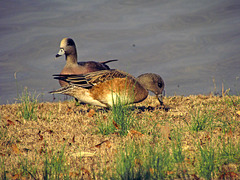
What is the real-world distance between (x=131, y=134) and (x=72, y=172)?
1.74m

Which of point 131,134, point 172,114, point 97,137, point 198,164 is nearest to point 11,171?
point 97,137

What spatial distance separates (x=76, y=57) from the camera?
10273 millimetres

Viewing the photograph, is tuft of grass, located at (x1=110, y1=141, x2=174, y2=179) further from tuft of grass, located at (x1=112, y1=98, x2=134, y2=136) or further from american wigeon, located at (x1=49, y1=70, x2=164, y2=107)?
american wigeon, located at (x1=49, y1=70, x2=164, y2=107)

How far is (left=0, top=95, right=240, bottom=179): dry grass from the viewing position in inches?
167

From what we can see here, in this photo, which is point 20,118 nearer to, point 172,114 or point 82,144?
point 82,144

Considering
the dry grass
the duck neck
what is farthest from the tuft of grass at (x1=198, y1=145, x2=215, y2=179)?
the duck neck

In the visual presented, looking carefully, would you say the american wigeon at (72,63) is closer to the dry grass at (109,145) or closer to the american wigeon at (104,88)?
the dry grass at (109,145)

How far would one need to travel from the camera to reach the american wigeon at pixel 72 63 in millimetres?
9766

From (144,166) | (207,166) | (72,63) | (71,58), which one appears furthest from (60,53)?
(207,166)

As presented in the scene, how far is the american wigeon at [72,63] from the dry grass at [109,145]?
1633 millimetres

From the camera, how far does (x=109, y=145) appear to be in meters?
5.36

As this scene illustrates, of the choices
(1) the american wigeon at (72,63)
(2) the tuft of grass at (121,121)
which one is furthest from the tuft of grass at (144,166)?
(1) the american wigeon at (72,63)

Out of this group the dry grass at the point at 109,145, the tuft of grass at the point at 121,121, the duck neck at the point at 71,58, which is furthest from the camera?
the duck neck at the point at 71,58

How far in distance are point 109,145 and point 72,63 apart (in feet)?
17.0
